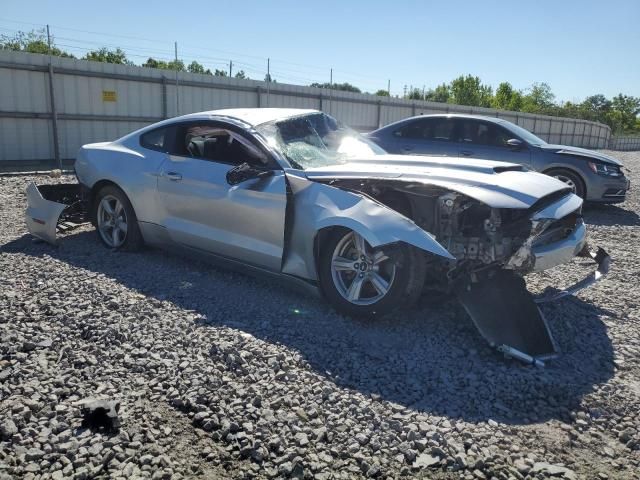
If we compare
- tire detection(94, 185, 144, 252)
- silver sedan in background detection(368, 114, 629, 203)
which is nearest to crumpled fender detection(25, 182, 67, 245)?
tire detection(94, 185, 144, 252)

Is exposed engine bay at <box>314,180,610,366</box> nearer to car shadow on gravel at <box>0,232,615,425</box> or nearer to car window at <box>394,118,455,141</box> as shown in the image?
car shadow on gravel at <box>0,232,615,425</box>

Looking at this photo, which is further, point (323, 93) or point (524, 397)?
point (323, 93)

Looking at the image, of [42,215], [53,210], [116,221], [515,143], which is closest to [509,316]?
[116,221]

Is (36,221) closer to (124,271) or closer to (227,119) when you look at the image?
(124,271)

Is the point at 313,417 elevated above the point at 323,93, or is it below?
below

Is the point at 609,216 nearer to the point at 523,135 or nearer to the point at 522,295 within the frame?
the point at 523,135

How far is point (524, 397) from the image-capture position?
3.15 meters

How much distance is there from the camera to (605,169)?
9.23 meters

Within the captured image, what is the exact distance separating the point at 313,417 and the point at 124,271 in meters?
3.13

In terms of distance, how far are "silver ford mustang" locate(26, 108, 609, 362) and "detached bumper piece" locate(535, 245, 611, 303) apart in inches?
0.5

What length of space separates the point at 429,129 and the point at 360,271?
6190 mm

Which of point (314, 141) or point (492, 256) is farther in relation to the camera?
point (314, 141)

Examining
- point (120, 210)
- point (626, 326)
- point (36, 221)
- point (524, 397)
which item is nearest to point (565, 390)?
point (524, 397)

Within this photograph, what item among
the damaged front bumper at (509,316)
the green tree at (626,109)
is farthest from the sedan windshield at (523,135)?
the green tree at (626,109)
